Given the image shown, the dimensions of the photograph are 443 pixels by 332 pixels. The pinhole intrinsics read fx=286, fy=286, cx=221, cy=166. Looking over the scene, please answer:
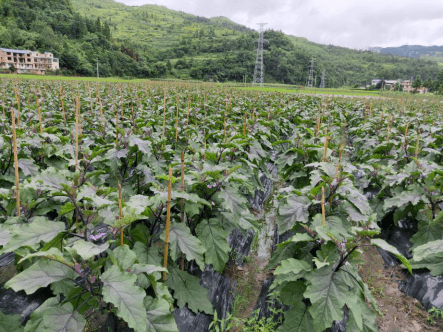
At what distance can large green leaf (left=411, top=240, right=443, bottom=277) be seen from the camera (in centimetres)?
281

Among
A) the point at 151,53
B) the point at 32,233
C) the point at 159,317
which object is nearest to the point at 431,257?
the point at 159,317

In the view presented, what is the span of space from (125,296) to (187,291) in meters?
1.22

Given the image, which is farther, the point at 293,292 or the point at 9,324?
the point at 293,292

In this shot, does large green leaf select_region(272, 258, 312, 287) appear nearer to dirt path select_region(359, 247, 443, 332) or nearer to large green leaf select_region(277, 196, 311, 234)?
large green leaf select_region(277, 196, 311, 234)

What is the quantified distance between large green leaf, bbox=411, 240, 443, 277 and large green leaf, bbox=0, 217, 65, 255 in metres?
3.17

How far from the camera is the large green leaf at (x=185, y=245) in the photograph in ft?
7.50

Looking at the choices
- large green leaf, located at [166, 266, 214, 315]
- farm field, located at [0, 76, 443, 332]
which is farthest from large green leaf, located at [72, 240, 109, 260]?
large green leaf, located at [166, 266, 214, 315]

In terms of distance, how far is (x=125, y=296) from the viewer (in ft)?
5.04

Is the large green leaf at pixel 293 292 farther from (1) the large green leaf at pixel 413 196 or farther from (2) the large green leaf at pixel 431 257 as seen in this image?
(1) the large green leaf at pixel 413 196

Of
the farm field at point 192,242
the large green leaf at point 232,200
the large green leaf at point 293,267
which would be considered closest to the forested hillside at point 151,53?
the farm field at point 192,242

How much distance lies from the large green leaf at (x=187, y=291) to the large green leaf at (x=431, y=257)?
209 centimetres

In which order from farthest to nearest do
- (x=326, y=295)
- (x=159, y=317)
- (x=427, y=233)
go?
(x=427, y=233)
(x=326, y=295)
(x=159, y=317)

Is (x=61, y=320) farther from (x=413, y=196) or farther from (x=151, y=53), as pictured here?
(x=151, y=53)

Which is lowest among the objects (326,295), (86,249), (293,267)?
(326,295)
